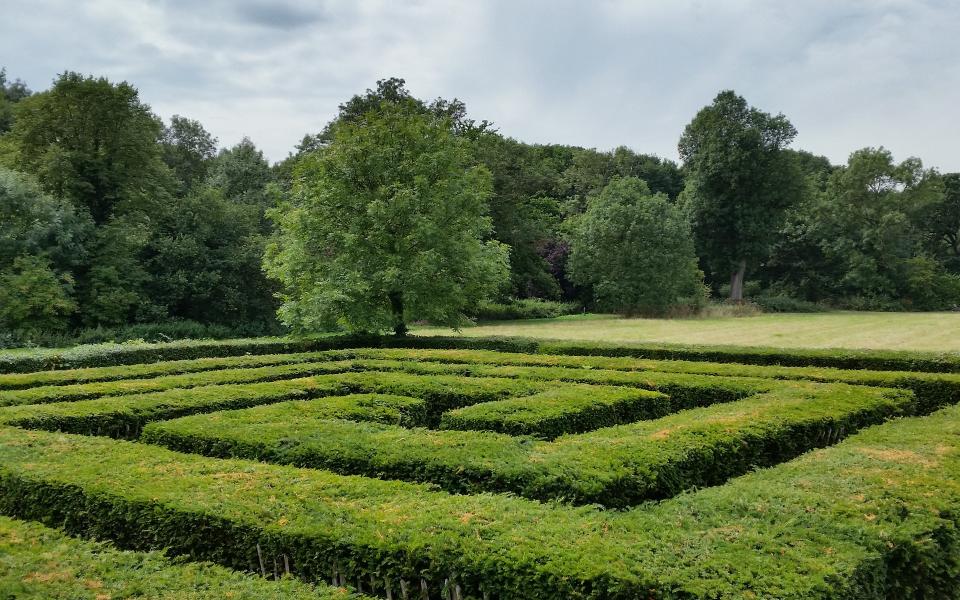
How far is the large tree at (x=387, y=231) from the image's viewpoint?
19.5 meters

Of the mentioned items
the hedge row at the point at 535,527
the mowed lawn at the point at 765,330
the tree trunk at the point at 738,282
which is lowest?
the mowed lawn at the point at 765,330

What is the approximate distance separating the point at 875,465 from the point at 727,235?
4731cm

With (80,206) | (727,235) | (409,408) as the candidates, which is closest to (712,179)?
(727,235)

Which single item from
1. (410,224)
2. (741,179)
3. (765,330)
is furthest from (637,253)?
(410,224)

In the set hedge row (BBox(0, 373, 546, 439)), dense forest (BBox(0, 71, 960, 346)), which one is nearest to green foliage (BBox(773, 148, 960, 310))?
dense forest (BBox(0, 71, 960, 346))

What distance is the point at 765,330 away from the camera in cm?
3494

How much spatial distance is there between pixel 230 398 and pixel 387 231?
34.9 feet

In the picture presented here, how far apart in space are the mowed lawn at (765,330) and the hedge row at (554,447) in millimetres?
16996

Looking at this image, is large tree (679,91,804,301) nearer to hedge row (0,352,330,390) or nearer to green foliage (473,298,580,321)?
green foliage (473,298,580,321)

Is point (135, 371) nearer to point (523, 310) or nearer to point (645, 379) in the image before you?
point (645, 379)

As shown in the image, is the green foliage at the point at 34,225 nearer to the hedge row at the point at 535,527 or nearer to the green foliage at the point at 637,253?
the hedge row at the point at 535,527

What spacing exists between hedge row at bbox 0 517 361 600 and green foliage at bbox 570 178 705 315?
42.3 m

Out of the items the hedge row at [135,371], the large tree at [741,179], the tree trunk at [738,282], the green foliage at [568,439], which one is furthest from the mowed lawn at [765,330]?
the green foliage at [568,439]

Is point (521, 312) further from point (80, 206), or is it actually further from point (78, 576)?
point (78, 576)
